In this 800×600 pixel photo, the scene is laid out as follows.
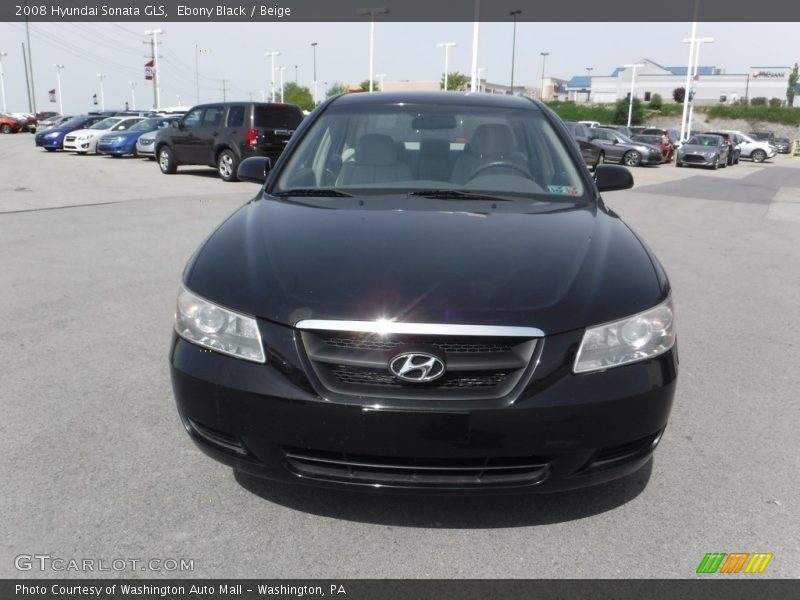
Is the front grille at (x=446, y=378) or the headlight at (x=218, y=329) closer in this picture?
the front grille at (x=446, y=378)

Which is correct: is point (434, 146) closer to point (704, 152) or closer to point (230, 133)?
point (230, 133)

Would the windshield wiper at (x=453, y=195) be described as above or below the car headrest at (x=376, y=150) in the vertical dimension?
below

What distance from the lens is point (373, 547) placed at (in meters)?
2.56

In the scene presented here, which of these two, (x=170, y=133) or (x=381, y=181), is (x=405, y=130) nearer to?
(x=381, y=181)

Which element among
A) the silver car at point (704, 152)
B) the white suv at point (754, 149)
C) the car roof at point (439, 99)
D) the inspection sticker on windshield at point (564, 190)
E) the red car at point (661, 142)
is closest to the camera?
the inspection sticker on windshield at point (564, 190)

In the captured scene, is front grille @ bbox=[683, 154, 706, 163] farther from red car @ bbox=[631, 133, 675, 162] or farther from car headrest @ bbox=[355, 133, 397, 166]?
car headrest @ bbox=[355, 133, 397, 166]

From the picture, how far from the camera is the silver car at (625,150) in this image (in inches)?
1200

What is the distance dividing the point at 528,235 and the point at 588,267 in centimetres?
35

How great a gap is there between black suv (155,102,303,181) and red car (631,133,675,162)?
69.9 feet

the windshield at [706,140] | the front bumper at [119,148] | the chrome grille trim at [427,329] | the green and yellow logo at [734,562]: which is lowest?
the front bumper at [119,148]

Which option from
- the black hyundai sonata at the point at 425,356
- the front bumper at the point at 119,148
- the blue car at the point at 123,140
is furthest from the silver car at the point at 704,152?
the black hyundai sonata at the point at 425,356

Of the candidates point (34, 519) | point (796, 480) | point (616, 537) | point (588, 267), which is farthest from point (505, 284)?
point (34, 519)

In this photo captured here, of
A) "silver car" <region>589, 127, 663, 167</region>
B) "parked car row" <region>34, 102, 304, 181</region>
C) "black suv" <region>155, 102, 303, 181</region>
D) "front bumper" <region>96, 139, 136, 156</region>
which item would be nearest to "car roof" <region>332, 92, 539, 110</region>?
"parked car row" <region>34, 102, 304, 181</region>

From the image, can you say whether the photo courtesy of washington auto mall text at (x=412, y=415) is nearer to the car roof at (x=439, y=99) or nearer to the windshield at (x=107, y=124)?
the car roof at (x=439, y=99)
